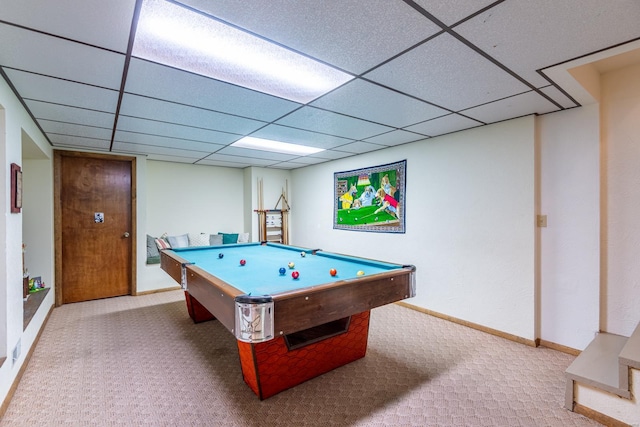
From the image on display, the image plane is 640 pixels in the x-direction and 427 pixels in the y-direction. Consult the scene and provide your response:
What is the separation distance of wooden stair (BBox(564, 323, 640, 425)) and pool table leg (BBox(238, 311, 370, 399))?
1379 mm

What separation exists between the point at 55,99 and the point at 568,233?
4308 millimetres

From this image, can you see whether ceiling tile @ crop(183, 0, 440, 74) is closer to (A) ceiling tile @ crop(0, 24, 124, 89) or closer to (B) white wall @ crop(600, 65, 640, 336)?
(A) ceiling tile @ crop(0, 24, 124, 89)

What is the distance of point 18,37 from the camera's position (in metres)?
1.47

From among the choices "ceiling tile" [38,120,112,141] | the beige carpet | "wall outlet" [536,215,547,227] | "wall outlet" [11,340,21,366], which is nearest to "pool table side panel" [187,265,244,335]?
the beige carpet

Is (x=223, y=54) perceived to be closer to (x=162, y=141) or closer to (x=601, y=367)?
(x=162, y=141)

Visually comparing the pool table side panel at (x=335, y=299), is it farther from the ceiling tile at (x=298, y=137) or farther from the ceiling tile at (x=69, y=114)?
the ceiling tile at (x=69, y=114)

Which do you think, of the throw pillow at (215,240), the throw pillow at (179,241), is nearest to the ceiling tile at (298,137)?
the throw pillow at (215,240)

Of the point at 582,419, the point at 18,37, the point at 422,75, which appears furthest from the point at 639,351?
the point at 18,37

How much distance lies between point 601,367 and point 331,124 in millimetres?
2771

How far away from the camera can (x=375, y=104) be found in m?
2.47

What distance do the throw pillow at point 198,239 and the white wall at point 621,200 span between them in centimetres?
512

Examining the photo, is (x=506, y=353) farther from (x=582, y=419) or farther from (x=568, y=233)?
(x=568, y=233)

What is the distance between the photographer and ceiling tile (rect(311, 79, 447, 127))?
2197 mm

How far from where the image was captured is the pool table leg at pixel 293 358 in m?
1.99
